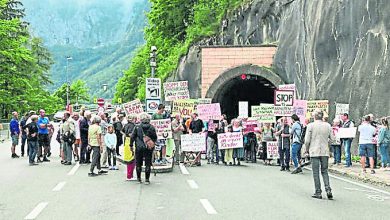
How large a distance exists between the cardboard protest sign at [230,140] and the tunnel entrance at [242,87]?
12.3 m

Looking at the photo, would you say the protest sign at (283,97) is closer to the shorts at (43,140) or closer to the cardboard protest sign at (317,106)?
the cardboard protest sign at (317,106)

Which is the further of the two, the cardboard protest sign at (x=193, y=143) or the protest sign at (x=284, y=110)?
the protest sign at (x=284, y=110)

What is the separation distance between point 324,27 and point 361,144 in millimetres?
10780

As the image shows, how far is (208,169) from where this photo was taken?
20875 millimetres

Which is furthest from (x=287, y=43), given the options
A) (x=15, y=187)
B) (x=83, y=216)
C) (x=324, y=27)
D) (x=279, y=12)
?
(x=83, y=216)

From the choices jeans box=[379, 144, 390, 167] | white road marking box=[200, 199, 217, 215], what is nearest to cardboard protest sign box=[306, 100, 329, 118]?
jeans box=[379, 144, 390, 167]

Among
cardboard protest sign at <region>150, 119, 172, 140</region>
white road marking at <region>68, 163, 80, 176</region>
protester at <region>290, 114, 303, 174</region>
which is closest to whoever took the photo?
white road marking at <region>68, 163, 80, 176</region>

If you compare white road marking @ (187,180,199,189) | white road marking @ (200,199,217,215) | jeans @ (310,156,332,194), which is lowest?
white road marking @ (200,199,217,215)

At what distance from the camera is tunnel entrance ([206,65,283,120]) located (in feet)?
117

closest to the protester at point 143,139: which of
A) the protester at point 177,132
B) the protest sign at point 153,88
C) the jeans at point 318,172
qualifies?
the jeans at point 318,172

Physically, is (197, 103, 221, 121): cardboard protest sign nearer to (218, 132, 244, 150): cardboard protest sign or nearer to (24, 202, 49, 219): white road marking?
(218, 132, 244, 150): cardboard protest sign

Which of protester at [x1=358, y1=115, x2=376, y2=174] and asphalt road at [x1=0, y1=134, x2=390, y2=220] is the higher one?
protester at [x1=358, y1=115, x2=376, y2=174]

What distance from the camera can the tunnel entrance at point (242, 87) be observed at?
3566 cm

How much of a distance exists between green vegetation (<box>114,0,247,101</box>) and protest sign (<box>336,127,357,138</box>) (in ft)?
74.9
